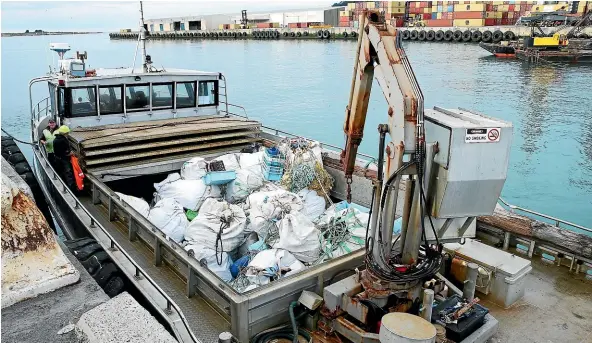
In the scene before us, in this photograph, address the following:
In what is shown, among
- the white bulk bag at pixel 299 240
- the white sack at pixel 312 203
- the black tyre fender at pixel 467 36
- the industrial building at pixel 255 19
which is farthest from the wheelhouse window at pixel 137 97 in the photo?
the industrial building at pixel 255 19

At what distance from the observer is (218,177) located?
22.2 feet

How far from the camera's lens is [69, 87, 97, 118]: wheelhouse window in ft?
24.9

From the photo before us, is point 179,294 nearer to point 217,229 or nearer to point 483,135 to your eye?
point 217,229

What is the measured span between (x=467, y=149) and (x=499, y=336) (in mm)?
1812

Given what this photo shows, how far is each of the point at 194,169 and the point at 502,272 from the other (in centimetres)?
451

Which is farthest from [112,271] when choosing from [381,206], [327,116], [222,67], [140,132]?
[222,67]

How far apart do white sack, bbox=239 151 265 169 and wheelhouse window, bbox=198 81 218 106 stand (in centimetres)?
203

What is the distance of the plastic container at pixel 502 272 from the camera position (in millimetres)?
4371

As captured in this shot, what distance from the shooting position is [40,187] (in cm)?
851

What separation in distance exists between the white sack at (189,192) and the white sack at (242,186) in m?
0.19

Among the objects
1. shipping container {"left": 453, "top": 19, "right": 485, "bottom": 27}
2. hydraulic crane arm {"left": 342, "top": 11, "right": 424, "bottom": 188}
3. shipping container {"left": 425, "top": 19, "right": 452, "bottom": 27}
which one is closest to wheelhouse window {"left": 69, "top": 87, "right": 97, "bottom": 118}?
hydraulic crane arm {"left": 342, "top": 11, "right": 424, "bottom": 188}

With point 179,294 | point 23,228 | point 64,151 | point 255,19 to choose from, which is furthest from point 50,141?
point 255,19

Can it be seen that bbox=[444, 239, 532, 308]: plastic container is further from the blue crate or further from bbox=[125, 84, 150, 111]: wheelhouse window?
bbox=[125, 84, 150, 111]: wheelhouse window

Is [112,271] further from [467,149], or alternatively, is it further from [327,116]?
[327,116]
